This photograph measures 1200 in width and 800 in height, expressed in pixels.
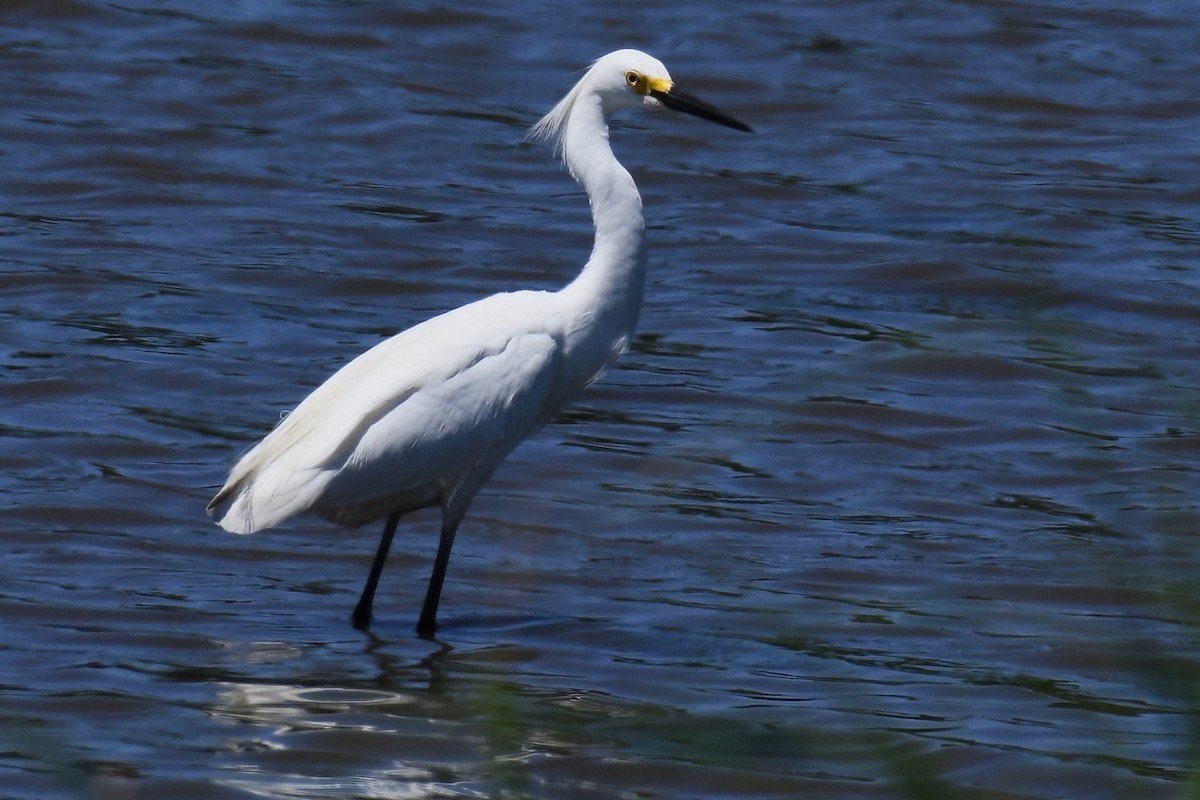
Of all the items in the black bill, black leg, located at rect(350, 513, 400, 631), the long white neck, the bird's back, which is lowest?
black leg, located at rect(350, 513, 400, 631)

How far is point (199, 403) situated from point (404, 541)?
1.49 metres

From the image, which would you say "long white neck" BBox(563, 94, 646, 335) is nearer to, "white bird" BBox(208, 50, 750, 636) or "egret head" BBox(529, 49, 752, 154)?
"white bird" BBox(208, 50, 750, 636)

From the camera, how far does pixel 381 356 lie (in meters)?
5.71

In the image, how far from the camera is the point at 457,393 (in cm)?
548

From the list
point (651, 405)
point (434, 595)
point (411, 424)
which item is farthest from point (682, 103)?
point (651, 405)

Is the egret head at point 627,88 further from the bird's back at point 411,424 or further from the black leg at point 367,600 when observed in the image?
the black leg at point 367,600

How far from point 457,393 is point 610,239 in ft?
2.18

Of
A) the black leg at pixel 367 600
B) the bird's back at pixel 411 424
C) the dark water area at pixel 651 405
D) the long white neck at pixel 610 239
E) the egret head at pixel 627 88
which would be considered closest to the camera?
the dark water area at pixel 651 405

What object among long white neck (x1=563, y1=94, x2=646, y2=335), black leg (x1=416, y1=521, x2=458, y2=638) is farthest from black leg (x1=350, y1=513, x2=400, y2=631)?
long white neck (x1=563, y1=94, x2=646, y2=335)

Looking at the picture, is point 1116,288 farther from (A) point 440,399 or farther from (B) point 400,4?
(B) point 400,4

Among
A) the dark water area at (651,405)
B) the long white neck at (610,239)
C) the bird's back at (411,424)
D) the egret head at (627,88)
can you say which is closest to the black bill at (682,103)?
the egret head at (627,88)

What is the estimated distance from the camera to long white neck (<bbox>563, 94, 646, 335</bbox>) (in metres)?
5.68

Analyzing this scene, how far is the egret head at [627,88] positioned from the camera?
19.1ft

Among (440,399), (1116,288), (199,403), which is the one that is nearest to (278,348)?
(199,403)
